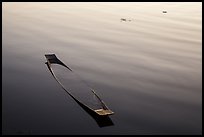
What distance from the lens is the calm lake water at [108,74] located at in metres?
31.5

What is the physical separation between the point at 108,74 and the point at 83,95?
723 cm

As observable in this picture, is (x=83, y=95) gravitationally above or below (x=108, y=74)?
below

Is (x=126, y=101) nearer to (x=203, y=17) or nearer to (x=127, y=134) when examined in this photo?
(x=127, y=134)

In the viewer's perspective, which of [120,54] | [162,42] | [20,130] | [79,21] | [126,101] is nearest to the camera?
[20,130]

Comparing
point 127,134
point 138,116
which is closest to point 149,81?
point 138,116

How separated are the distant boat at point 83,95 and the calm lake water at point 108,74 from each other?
0.90 meters

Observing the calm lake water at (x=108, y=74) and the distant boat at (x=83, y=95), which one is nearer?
the calm lake water at (x=108, y=74)

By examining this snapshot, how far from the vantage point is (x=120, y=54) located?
174 feet

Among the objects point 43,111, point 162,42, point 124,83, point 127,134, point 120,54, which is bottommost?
point 127,134

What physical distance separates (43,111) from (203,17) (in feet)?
225

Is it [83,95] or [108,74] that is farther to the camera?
[108,74]

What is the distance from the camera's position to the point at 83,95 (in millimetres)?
37719

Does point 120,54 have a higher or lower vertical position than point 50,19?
lower

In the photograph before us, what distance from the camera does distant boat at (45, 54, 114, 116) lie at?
31.9 meters
